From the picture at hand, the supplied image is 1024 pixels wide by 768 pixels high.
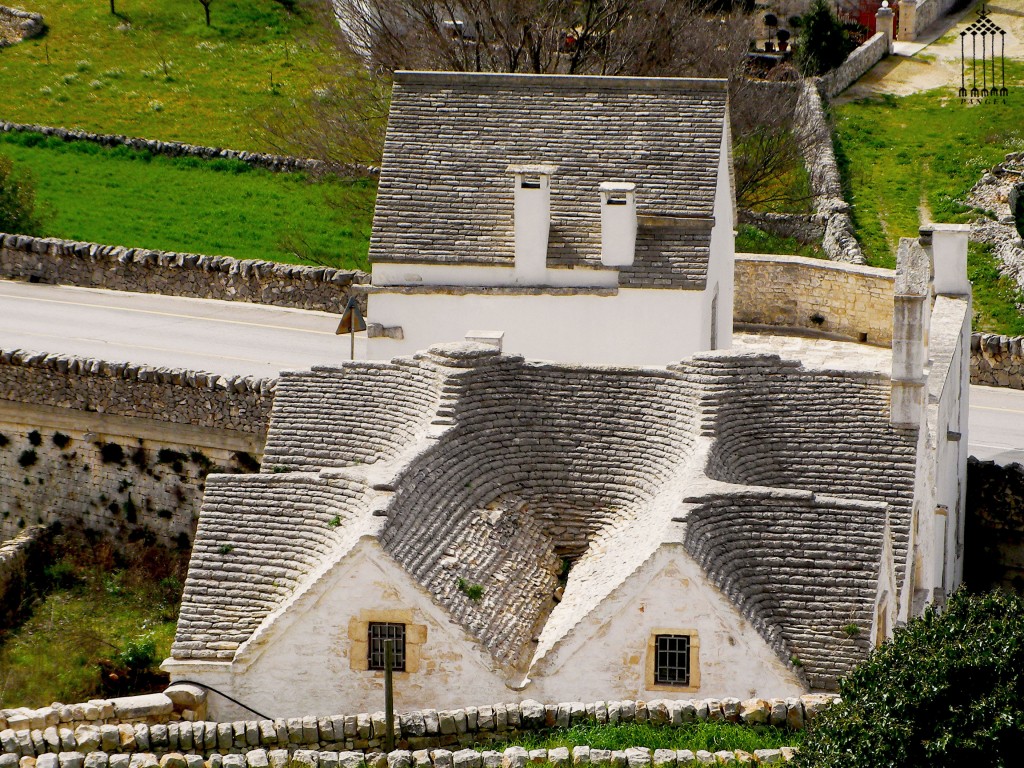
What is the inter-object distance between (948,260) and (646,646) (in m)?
16.0

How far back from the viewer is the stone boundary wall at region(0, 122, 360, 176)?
68500mm

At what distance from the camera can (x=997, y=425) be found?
47.8 m

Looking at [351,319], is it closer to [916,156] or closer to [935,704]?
[935,704]

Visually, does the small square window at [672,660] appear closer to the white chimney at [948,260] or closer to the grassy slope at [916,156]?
the white chimney at [948,260]

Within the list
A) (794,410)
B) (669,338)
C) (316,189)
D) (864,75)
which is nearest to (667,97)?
(669,338)

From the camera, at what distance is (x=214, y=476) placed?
32625mm

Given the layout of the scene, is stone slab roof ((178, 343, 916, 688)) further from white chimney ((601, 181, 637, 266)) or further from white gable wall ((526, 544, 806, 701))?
white chimney ((601, 181, 637, 266))

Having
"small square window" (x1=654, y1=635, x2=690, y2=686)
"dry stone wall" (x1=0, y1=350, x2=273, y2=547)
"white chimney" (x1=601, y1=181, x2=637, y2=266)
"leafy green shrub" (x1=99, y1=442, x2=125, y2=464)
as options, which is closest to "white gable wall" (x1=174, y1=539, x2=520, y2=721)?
"small square window" (x1=654, y1=635, x2=690, y2=686)

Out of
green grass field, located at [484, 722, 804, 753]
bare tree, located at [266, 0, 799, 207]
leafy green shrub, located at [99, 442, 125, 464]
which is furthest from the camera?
bare tree, located at [266, 0, 799, 207]

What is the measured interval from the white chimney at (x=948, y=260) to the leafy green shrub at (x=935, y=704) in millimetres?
17173

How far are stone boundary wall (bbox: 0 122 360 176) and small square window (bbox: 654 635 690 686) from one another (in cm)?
3973

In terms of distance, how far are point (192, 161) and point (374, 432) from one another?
3740 centimetres

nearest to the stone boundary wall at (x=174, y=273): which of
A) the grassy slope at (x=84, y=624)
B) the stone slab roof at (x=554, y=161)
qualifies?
the stone slab roof at (x=554, y=161)

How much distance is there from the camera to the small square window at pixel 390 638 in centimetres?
3000
